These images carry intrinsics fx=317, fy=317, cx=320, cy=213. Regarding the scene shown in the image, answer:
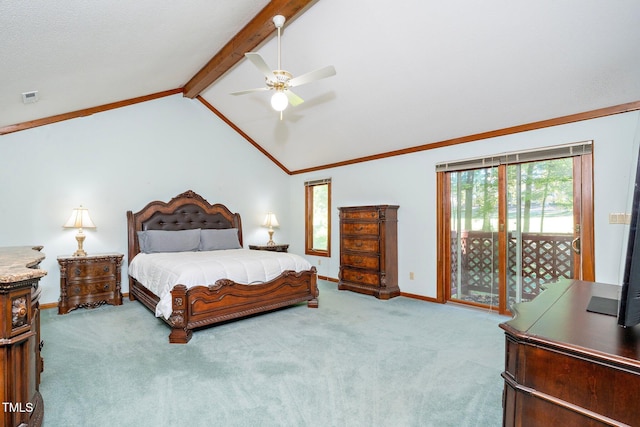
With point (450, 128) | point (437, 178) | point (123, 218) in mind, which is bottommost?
point (123, 218)

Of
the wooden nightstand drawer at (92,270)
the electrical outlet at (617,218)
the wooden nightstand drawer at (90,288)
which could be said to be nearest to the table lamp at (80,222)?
the wooden nightstand drawer at (92,270)

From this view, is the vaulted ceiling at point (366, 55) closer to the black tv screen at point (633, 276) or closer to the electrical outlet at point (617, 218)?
the electrical outlet at point (617, 218)

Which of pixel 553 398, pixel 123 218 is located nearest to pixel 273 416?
pixel 553 398

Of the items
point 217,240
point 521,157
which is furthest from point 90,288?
point 521,157

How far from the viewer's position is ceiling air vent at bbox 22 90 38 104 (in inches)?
122

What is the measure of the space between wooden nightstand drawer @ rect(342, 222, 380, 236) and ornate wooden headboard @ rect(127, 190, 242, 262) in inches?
80.9

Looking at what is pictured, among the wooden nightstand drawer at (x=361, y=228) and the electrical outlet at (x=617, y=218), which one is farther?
the wooden nightstand drawer at (x=361, y=228)

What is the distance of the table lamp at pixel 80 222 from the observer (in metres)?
4.13

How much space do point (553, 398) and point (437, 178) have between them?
3.87 metres

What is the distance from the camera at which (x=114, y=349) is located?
2.81 meters

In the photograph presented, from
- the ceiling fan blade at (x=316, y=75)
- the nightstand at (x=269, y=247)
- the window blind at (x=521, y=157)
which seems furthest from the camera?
the nightstand at (x=269, y=247)

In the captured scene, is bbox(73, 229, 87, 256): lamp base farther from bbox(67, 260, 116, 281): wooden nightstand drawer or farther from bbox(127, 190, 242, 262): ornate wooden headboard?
bbox(127, 190, 242, 262): ornate wooden headboard

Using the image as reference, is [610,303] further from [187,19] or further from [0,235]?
[0,235]

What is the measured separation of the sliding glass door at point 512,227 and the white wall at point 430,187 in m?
0.12
